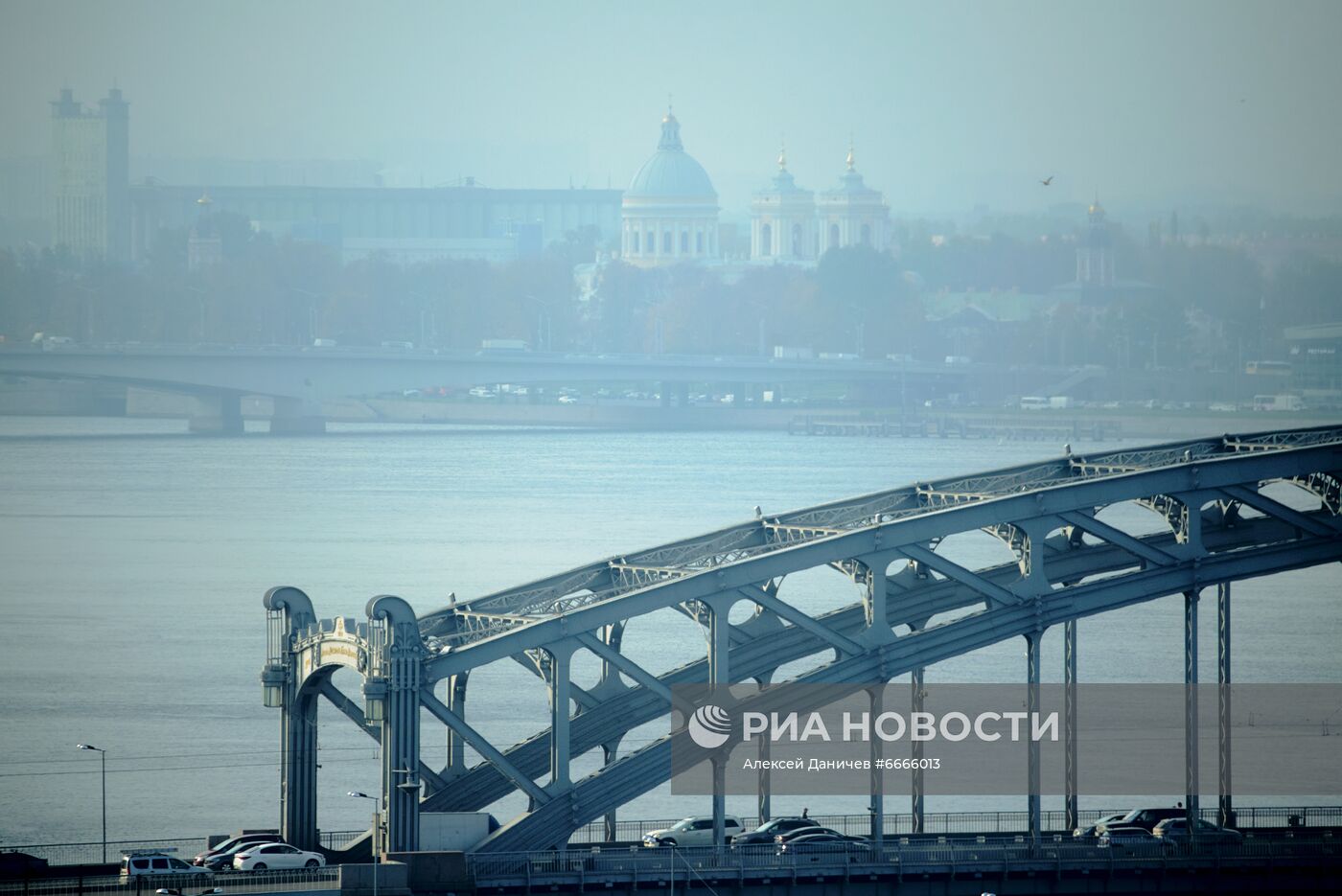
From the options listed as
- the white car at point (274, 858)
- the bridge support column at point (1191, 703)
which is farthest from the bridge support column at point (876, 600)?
the white car at point (274, 858)

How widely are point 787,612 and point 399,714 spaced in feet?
16.0

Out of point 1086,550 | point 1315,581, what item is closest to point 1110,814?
point 1086,550

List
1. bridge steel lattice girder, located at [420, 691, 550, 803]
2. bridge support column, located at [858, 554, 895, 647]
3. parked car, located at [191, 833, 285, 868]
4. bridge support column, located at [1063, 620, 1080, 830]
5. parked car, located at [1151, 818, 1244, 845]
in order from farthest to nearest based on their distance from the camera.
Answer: bridge support column, located at [1063, 620, 1080, 830], bridge support column, located at [858, 554, 895, 647], parked car, located at [191, 833, 285, 868], parked car, located at [1151, 818, 1244, 845], bridge steel lattice girder, located at [420, 691, 550, 803]

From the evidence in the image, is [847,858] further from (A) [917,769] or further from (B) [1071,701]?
(B) [1071,701]

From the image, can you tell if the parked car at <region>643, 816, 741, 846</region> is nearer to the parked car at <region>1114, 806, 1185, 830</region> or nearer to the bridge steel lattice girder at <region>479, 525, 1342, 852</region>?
the bridge steel lattice girder at <region>479, 525, 1342, 852</region>

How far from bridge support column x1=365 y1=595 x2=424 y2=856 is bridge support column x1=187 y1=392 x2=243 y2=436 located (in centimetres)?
10960

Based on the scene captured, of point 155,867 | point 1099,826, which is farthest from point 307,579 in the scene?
point 155,867

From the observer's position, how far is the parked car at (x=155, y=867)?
31234 mm

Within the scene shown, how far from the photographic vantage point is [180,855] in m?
37.2

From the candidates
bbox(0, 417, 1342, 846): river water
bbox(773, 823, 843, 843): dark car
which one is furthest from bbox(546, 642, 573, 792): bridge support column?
bbox(0, 417, 1342, 846): river water

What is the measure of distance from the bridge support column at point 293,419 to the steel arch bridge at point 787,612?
10639cm

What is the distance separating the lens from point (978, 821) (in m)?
40.1

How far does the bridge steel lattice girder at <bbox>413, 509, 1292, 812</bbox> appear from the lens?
35469 millimetres

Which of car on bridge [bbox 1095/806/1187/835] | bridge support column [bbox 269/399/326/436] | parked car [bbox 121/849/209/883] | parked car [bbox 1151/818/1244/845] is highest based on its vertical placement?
bridge support column [bbox 269/399/326/436]
